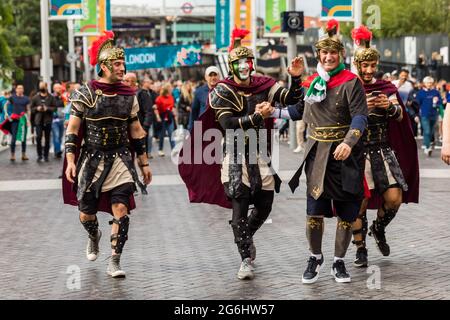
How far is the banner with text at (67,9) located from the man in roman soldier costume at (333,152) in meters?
21.7

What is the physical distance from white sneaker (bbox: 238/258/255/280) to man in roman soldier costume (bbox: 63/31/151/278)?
948 millimetres

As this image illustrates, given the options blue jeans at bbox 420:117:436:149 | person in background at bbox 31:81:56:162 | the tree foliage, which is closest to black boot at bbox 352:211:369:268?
blue jeans at bbox 420:117:436:149

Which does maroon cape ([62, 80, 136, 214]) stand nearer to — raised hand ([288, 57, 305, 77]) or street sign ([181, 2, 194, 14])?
raised hand ([288, 57, 305, 77])

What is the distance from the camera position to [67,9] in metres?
29.5

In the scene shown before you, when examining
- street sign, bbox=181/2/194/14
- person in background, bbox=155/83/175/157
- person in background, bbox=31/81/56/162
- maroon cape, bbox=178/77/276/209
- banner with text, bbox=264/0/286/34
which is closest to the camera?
maroon cape, bbox=178/77/276/209

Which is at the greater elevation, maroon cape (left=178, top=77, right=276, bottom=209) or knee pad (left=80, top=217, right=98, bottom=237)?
maroon cape (left=178, top=77, right=276, bottom=209)

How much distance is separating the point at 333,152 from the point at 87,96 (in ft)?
6.50

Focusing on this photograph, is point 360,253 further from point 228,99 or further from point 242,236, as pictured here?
point 228,99

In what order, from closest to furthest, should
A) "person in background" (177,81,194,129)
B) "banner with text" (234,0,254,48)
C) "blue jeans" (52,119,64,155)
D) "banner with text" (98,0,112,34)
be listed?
"blue jeans" (52,119,64,155)
"person in background" (177,81,194,129)
"banner with text" (98,0,112,34)
"banner with text" (234,0,254,48)

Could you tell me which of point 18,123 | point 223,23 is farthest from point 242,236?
point 223,23

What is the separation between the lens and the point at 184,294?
783 centimetres

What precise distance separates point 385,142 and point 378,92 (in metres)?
0.44

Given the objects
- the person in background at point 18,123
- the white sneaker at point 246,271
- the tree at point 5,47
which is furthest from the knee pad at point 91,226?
the tree at point 5,47

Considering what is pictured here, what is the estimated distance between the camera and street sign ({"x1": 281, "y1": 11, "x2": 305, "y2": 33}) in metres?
21.7
